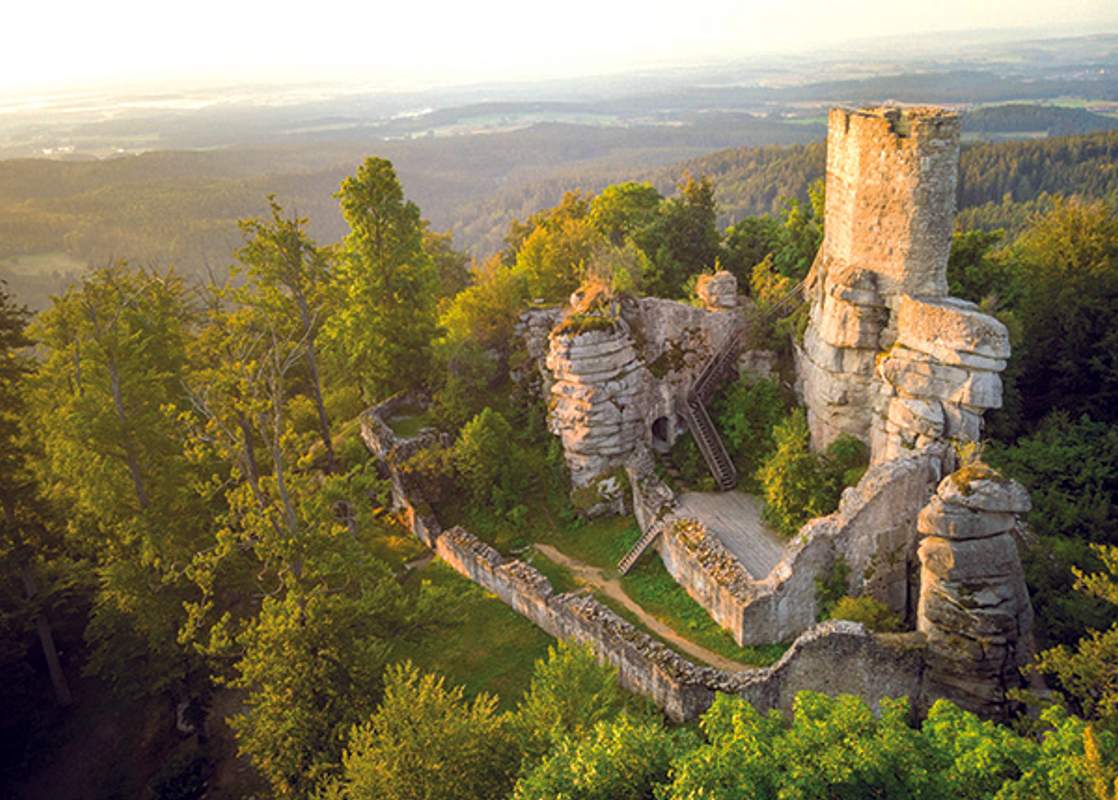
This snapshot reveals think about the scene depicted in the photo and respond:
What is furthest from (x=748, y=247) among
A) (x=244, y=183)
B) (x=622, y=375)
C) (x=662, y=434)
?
(x=244, y=183)

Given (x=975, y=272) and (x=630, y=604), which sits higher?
(x=975, y=272)

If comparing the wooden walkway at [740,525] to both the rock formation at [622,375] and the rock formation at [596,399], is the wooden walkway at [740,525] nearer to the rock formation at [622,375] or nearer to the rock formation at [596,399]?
the rock formation at [622,375]

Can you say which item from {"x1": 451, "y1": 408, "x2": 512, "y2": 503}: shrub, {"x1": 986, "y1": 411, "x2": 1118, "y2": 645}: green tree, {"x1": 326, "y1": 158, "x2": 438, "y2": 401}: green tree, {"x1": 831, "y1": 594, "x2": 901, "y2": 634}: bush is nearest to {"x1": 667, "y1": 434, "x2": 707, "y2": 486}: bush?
{"x1": 451, "y1": 408, "x2": 512, "y2": 503}: shrub

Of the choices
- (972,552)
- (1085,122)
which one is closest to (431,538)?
(972,552)

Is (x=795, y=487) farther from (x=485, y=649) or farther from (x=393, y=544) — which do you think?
(x=393, y=544)

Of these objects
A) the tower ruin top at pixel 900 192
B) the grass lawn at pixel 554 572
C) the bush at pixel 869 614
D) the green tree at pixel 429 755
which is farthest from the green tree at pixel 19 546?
the tower ruin top at pixel 900 192
